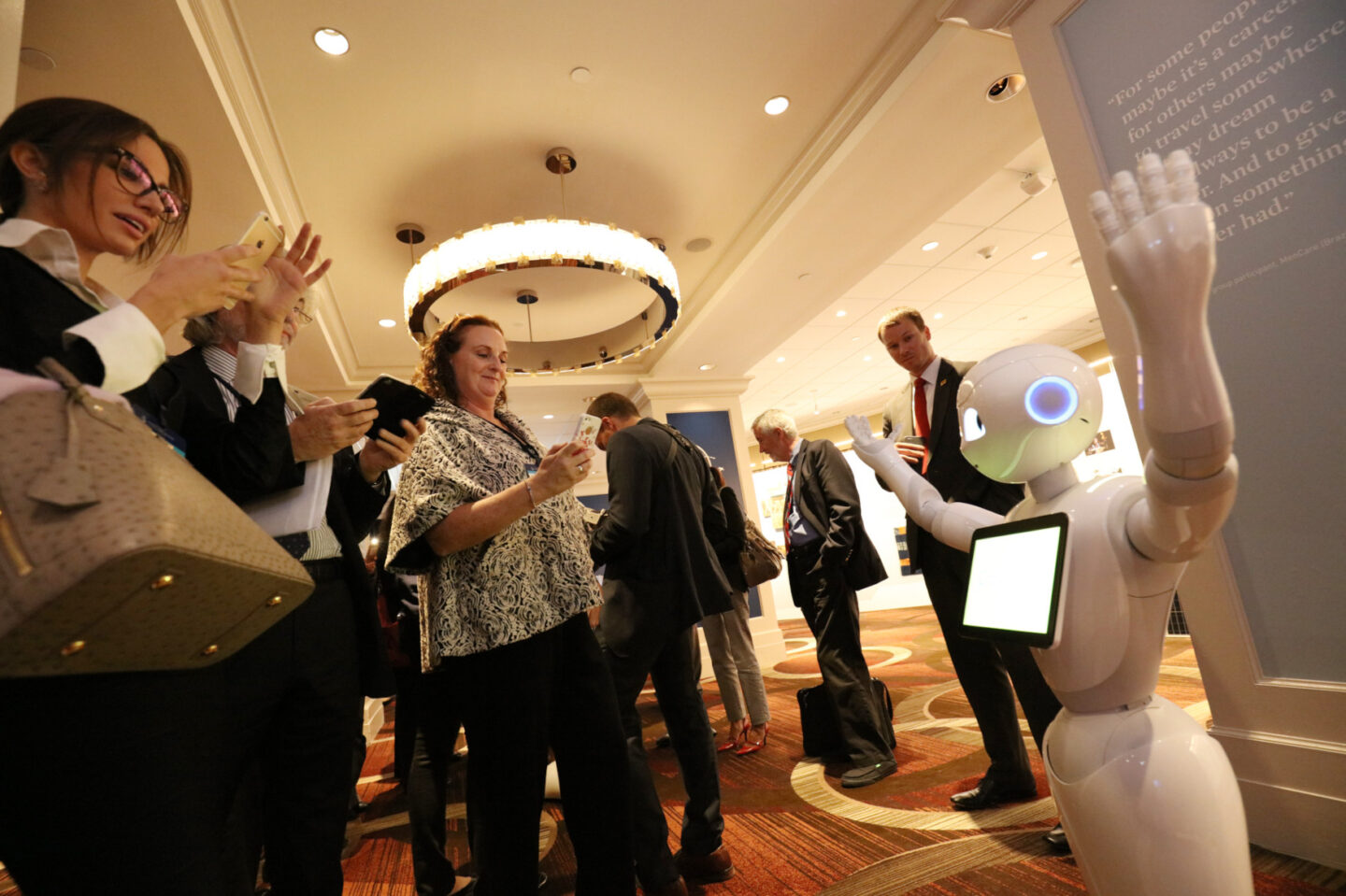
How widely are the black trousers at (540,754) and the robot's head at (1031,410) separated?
0.87 meters

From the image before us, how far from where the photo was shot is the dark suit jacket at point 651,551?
69.8 inches

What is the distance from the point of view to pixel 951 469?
2123 millimetres

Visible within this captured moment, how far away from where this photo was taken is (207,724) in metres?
0.72

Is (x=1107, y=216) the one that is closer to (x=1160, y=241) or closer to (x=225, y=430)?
(x=1160, y=241)

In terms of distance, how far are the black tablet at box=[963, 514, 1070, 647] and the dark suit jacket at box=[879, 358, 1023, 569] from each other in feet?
3.54

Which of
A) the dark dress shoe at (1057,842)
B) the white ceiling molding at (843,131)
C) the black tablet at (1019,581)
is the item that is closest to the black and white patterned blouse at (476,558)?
the black tablet at (1019,581)

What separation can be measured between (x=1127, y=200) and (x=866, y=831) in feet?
6.56

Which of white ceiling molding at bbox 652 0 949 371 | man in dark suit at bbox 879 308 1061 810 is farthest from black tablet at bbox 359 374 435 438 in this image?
white ceiling molding at bbox 652 0 949 371

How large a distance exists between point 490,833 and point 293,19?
299 cm

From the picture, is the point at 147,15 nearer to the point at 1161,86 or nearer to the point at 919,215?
the point at 1161,86

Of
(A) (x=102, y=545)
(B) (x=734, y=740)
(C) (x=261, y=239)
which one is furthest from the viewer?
(B) (x=734, y=740)

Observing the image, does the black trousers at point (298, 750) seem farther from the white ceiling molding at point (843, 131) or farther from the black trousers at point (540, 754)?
the white ceiling molding at point (843, 131)

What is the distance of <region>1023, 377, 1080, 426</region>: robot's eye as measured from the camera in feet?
3.24

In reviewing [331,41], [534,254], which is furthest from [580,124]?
[331,41]
